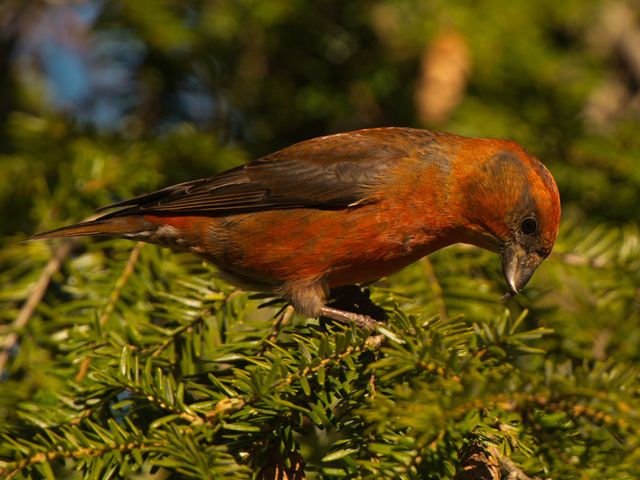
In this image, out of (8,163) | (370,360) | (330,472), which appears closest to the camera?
(330,472)

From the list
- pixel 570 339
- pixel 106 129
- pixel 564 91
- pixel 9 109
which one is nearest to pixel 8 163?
pixel 106 129

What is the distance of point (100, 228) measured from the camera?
370cm

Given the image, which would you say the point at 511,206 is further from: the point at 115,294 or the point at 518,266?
the point at 115,294

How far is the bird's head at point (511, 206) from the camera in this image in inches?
141

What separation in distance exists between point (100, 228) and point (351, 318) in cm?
136

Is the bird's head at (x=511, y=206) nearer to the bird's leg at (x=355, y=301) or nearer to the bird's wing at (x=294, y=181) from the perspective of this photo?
the bird's wing at (x=294, y=181)

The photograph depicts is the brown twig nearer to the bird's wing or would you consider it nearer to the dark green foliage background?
the dark green foliage background

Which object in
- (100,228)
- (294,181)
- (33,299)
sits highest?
(294,181)

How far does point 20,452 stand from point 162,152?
250cm

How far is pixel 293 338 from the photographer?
282 cm

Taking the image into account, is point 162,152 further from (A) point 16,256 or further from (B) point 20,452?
(B) point 20,452

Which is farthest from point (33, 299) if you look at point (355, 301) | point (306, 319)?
point (355, 301)

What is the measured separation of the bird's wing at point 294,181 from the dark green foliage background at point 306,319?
28 cm

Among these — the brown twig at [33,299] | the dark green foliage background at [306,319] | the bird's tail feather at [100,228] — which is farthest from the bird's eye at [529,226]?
the brown twig at [33,299]
